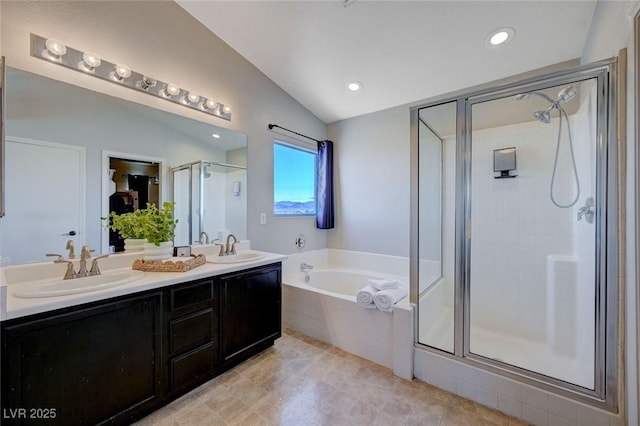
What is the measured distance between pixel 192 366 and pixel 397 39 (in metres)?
2.93

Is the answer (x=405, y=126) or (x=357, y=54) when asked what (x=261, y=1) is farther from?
(x=405, y=126)

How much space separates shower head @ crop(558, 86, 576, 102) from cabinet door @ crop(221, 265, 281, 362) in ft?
8.14

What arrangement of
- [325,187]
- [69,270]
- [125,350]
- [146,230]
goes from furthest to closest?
[325,187], [146,230], [69,270], [125,350]

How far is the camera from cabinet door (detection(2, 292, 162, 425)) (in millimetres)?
1114

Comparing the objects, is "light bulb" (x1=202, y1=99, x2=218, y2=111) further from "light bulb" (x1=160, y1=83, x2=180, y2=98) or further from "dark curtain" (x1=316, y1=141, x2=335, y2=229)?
"dark curtain" (x1=316, y1=141, x2=335, y2=229)

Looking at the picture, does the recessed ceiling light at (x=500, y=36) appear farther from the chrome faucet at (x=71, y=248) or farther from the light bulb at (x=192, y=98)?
the chrome faucet at (x=71, y=248)

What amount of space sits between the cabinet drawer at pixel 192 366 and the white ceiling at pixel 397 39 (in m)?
2.64

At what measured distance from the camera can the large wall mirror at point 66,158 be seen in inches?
58.4

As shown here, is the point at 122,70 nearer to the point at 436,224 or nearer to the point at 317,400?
the point at 317,400

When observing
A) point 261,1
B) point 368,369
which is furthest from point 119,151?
point 368,369

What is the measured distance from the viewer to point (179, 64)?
7.27 ft

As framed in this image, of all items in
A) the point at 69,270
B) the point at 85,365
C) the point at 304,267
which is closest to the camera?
the point at 85,365

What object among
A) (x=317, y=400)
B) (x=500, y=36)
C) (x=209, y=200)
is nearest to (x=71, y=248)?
(x=209, y=200)

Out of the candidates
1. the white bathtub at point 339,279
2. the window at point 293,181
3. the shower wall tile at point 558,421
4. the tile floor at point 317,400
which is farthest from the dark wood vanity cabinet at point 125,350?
the shower wall tile at point 558,421
